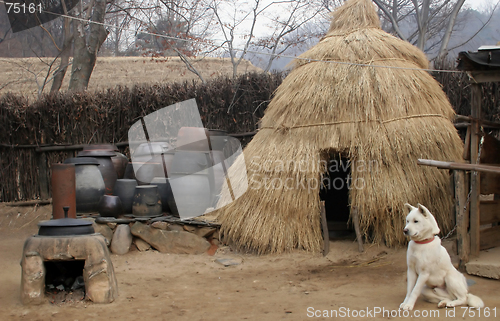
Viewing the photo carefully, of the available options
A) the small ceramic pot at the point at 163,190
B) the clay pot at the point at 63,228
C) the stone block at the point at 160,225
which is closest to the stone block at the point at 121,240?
the stone block at the point at 160,225

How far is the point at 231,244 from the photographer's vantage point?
6.11 m

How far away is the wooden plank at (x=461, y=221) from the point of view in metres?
4.55

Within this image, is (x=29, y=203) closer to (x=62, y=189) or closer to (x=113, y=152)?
(x=113, y=152)

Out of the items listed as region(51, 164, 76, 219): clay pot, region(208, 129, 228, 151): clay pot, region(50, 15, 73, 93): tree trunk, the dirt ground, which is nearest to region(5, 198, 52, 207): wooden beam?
the dirt ground

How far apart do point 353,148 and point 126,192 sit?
353cm

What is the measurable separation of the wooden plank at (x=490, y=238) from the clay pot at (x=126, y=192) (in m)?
4.90

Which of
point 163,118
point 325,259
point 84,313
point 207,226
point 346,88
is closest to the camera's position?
point 84,313

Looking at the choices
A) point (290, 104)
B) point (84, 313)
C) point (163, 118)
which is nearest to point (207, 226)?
point (290, 104)

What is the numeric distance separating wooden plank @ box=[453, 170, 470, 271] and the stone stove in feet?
12.2

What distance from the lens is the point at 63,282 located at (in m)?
4.26

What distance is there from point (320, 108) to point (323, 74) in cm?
60

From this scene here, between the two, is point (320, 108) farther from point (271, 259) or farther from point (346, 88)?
point (271, 259)

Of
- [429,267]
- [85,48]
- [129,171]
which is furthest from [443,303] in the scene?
[85,48]

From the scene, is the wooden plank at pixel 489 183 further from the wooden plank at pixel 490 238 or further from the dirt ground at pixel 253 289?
the dirt ground at pixel 253 289
